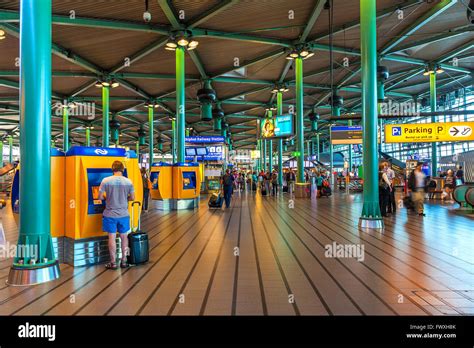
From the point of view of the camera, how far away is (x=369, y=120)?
8.03 meters

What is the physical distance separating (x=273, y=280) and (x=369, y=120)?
5.44 m

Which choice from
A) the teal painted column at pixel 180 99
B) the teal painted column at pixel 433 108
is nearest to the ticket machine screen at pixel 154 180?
the teal painted column at pixel 180 99

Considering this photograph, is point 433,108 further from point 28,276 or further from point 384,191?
point 28,276

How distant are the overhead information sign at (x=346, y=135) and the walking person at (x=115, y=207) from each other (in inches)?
601

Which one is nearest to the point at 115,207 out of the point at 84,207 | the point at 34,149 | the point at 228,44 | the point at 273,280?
the point at 84,207

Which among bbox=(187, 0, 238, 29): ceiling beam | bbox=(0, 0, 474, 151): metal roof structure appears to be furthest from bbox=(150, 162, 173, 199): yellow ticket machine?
bbox=(187, 0, 238, 29): ceiling beam

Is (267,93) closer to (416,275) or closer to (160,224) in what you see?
(160,224)

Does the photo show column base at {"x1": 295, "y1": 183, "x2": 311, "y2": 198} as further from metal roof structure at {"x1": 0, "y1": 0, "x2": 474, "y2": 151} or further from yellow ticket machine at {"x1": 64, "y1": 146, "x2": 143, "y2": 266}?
yellow ticket machine at {"x1": 64, "y1": 146, "x2": 143, "y2": 266}

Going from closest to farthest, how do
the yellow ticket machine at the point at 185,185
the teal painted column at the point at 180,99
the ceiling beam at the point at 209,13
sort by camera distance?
the ceiling beam at the point at 209,13, the yellow ticket machine at the point at 185,185, the teal painted column at the point at 180,99

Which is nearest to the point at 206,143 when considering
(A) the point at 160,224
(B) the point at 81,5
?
(B) the point at 81,5

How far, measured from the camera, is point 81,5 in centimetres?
1089

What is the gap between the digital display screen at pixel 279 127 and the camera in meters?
17.9

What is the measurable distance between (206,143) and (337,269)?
60.2 ft

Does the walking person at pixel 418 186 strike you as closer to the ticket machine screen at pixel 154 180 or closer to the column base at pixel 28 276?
the ticket machine screen at pixel 154 180
